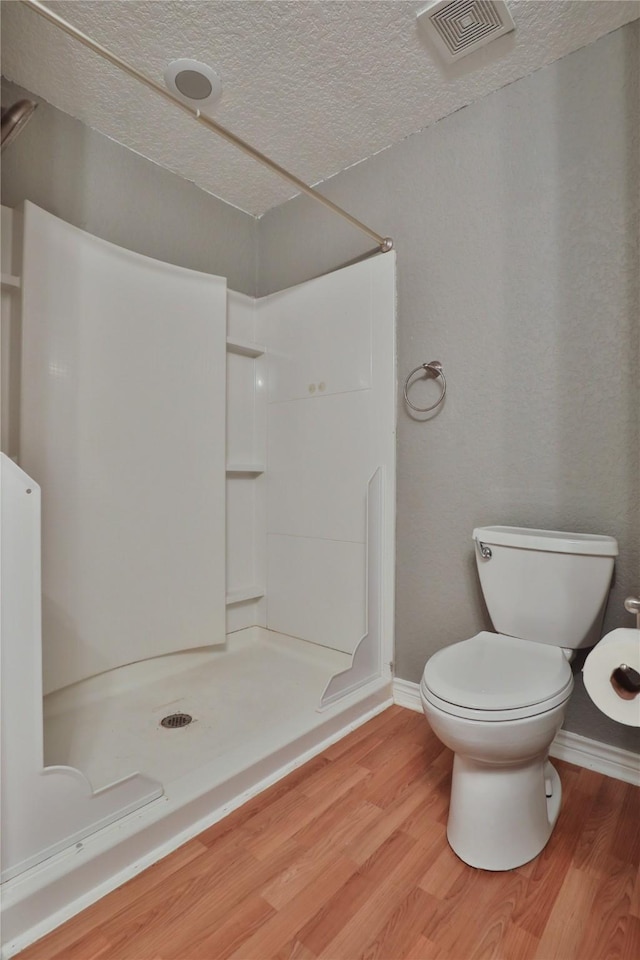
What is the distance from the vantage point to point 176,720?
1750 millimetres

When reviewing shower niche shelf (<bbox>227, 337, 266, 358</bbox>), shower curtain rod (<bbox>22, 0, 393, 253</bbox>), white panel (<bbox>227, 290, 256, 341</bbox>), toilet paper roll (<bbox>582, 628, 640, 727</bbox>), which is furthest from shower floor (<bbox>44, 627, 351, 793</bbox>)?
shower curtain rod (<bbox>22, 0, 393, 253</bbox>)

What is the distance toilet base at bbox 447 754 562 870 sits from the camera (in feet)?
3.82

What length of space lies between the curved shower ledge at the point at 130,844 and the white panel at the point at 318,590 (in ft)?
1.87

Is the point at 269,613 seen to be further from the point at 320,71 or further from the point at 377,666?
the point at 320,71

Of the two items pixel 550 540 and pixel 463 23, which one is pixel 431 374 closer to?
pixel 550 540

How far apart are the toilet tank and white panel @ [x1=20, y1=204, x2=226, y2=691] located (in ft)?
4.00

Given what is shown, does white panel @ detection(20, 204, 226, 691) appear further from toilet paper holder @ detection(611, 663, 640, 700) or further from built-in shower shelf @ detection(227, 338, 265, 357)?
toilet paper holder @ detection(611, 663, 640, 700)

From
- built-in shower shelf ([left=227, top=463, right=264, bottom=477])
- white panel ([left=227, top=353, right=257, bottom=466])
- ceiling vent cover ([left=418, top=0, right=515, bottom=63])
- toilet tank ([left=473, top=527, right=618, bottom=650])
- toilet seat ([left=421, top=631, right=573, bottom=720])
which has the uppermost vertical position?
ceiling vent cover ([left=418, top=0, right=515, bottom=63])

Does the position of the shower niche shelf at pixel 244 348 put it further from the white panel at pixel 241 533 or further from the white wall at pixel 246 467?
the white panel at pixel 241 533

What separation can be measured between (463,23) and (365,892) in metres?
2.33

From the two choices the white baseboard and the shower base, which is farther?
the white baseboard

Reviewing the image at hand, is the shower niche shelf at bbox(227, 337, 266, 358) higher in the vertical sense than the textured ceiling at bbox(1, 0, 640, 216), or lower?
lower

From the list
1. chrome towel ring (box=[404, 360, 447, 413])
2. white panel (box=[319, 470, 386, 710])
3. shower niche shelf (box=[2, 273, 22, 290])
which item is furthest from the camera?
white panel (box=[319, 470, 386, 710])

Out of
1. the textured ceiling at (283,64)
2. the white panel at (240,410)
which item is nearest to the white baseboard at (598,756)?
the white panel at (240,410)
